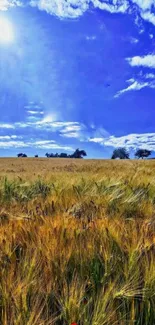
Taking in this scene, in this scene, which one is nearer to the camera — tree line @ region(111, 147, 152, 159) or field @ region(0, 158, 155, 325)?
field @ region(0, 158, 155, 325)

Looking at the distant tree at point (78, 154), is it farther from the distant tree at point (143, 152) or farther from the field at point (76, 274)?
the field at point (76, 274)

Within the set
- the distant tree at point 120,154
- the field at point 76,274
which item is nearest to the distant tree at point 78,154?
the distant tree at point 120,154

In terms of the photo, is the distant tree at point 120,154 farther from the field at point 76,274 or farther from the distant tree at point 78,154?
the field at point 76,274

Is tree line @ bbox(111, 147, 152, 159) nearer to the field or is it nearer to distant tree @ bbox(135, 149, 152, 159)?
distant tree @ bbox(135, 149, 152, 159)

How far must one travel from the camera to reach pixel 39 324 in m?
1.35

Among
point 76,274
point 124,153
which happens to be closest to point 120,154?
point 124,153

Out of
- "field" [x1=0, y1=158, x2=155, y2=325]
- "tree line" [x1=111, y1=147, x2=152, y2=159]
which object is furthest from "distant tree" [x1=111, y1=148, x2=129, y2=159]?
"field" [x1=0, y1=158, x2=155, y2=325]

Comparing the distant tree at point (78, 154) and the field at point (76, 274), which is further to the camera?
the distant tree at point (78, 154)

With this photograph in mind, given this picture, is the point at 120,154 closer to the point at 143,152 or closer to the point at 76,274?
the point at 143,152

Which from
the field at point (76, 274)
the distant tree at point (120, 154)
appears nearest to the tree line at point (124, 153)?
the distant tree at point (120, 154)

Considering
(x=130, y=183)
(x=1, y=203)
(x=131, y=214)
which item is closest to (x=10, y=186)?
(x=1, y=203)

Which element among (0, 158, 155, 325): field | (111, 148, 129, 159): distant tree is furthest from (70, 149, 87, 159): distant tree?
(0, 158, 155, 325): field

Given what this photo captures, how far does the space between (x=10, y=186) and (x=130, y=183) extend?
81.9 inches

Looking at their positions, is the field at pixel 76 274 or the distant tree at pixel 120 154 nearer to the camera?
the field at pixel 76 274
